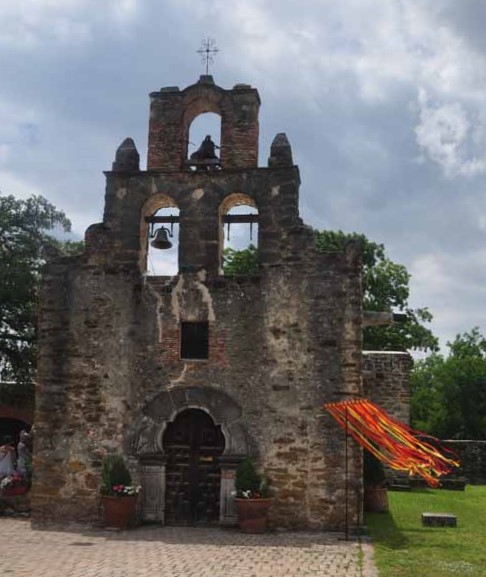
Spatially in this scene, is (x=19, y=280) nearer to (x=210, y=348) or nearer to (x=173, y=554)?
(x=210, y=348)

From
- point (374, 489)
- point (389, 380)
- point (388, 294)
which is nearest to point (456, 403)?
point (388, 294)

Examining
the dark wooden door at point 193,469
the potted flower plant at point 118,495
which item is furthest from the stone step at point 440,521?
the potted flower plant at point 118,495

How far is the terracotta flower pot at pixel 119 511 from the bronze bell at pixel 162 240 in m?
5.00

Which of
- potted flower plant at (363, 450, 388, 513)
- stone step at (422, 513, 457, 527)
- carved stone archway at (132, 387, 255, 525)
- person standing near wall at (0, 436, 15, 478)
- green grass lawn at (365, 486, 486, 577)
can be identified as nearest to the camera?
green grass lawn at (365, 486, 486, 577)

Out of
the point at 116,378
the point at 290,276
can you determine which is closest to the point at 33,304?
the point at 116,378

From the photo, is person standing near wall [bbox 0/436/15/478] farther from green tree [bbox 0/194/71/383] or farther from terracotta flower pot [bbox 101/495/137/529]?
green tree [bbox 0/194/71/383]

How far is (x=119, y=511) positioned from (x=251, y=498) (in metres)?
2.45

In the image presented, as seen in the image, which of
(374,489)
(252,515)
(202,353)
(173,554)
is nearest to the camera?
(173,554)

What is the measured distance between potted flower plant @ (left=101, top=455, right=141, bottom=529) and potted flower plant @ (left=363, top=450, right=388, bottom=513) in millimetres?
5170

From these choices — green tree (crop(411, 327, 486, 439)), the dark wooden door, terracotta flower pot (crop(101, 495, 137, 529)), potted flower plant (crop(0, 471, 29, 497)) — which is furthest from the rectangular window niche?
green tree (crop(411, 327, 486, 439))

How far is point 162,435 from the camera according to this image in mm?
13680

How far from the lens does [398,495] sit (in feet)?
63.4

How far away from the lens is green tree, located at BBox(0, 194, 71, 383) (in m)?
22.0

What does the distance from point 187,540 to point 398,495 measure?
9276 millimetres
